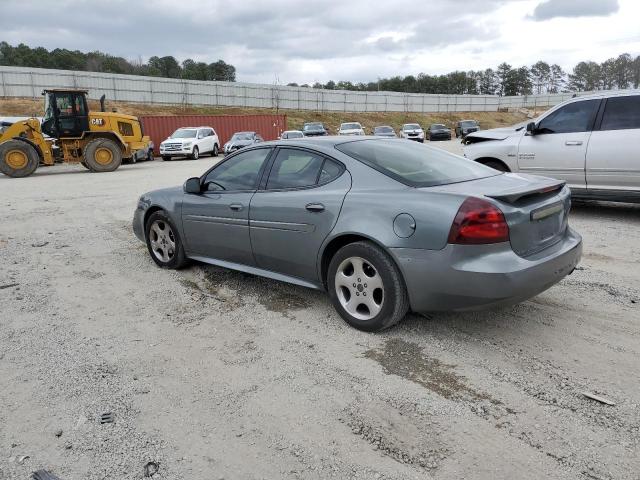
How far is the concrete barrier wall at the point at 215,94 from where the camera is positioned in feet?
149

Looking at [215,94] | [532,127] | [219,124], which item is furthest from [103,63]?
[532,127]

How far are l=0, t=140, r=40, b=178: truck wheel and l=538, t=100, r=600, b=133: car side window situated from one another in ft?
54.1

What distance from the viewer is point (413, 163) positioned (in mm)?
4203

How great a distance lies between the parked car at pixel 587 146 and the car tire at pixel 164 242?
5.51m

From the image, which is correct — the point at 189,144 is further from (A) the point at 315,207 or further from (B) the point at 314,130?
(A) the point at 315,207

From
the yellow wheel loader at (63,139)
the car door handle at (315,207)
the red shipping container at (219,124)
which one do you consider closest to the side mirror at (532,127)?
the car door handle at (315,207)

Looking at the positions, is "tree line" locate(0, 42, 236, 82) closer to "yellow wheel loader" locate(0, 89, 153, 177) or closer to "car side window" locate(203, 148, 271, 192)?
"yellow wheel loader" locate(0, 89, 153, 177)

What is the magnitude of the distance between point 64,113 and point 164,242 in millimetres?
15515

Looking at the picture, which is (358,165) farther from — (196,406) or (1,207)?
(1,207)

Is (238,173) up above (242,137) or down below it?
below

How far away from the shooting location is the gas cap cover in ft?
11.5

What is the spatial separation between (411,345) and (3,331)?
3226mm

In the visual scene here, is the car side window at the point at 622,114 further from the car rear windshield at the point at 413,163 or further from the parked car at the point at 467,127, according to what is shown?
the parked car at the point at 467,127

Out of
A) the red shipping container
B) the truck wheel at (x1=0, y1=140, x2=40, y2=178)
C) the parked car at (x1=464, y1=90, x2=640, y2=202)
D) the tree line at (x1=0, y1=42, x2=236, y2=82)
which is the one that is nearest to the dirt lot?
the parked car at (x1=464, y1=90, x2=640, y2=202)
